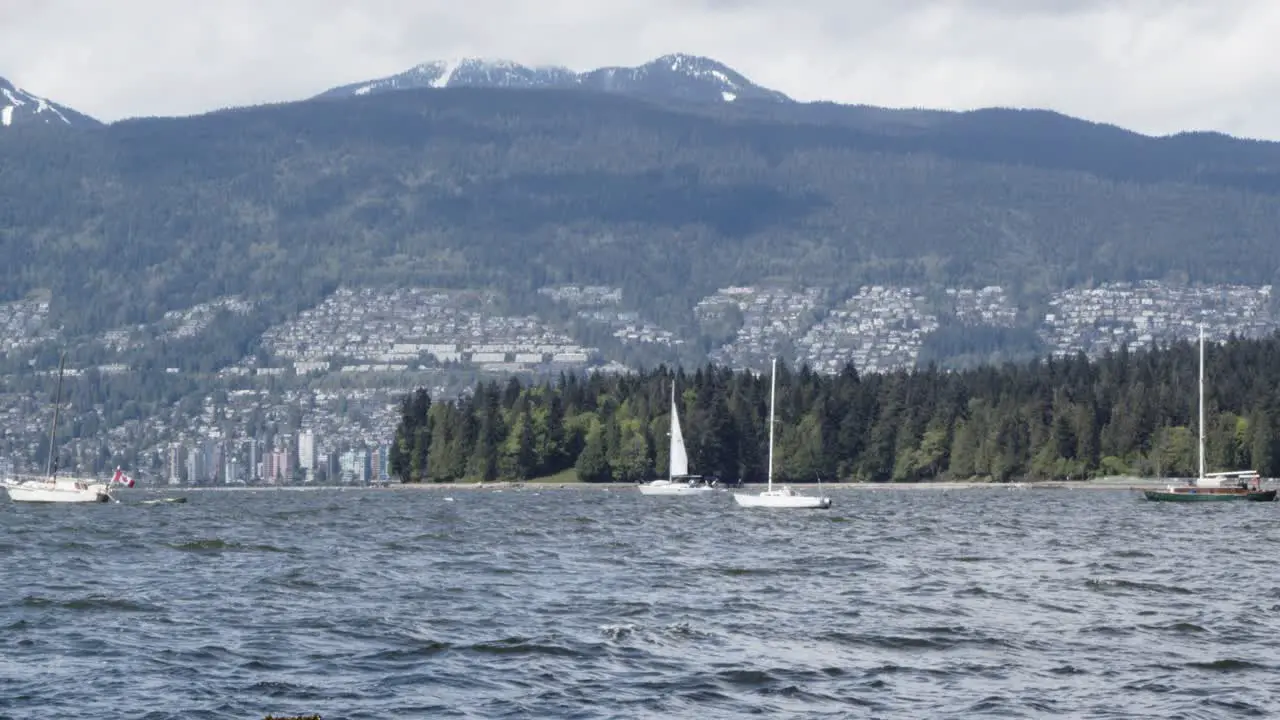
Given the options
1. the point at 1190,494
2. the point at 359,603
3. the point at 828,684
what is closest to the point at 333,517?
the point at 1190,494

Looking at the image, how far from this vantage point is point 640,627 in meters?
61.2

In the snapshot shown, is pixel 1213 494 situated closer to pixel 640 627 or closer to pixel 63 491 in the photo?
pixel 63 491

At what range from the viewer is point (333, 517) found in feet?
512

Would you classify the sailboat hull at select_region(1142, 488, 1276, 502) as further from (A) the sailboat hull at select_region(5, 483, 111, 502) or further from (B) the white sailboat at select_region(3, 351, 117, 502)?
(A) the sailboat hull at select_region(5, 483, 111, 502)

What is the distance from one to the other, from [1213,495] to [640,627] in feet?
435

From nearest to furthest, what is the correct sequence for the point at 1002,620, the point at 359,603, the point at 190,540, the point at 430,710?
the point at 430,710
the point at 1002,620
the point at 359,603
the point at 190,540

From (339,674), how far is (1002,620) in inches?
838

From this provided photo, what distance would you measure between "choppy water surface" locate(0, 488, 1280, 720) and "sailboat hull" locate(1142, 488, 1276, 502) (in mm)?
74777

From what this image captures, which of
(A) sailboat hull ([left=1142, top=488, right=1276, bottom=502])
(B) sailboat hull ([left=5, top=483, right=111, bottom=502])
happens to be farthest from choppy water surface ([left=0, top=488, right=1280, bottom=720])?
(B) sailboat hull ([left=5, top=483, right=111, bottom=502])

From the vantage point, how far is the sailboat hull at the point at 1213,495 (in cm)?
18400

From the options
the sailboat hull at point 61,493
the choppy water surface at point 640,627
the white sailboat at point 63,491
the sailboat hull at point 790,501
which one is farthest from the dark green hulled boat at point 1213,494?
the sailboat hull at point 61,493

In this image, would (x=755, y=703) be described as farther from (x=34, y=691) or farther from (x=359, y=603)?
(x=359, y=603)

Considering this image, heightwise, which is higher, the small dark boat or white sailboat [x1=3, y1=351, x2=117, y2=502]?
the small dark boat

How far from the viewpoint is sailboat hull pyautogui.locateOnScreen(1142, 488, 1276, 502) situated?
604 feet
